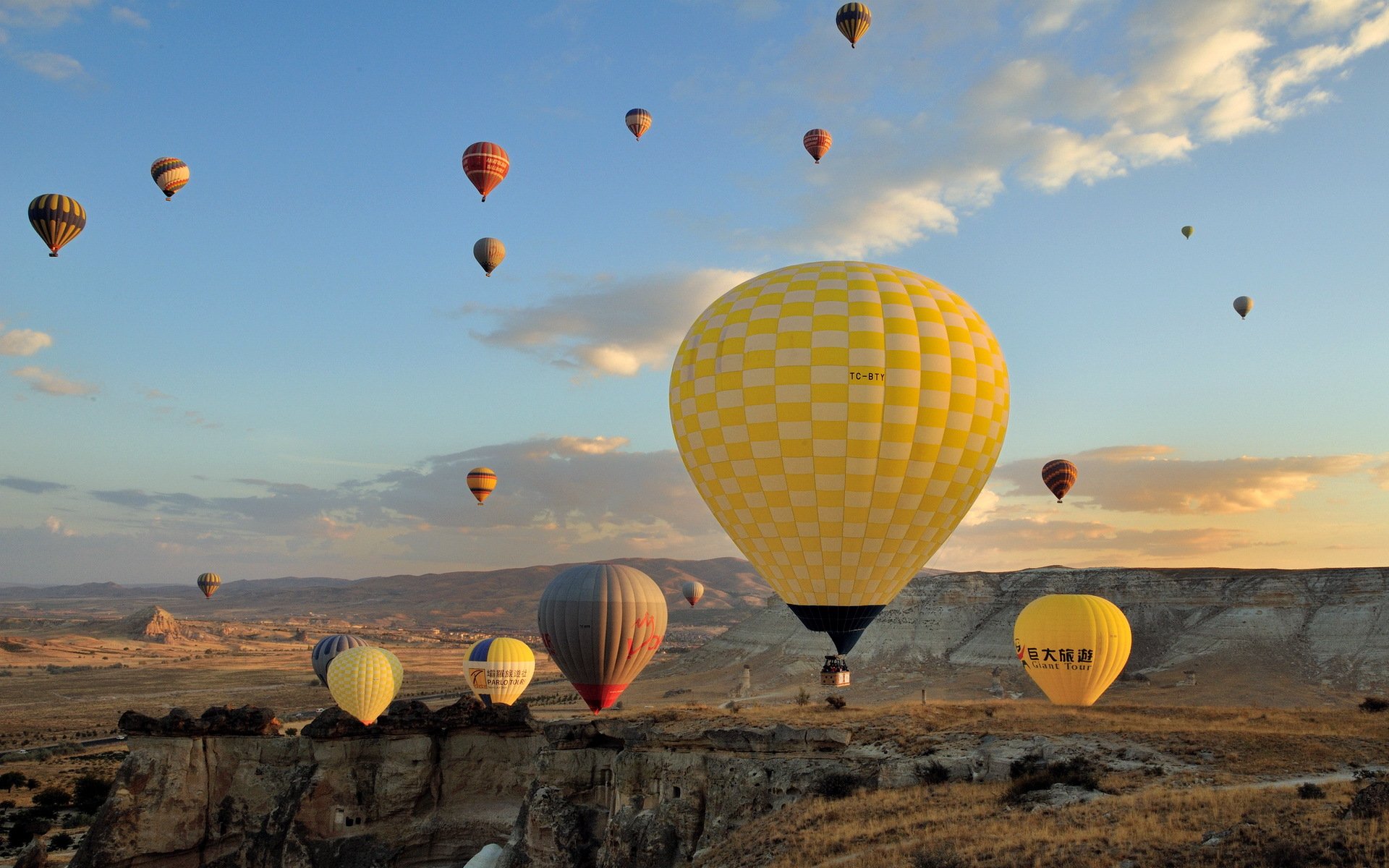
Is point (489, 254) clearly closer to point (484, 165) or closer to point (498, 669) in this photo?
point (484, 165)

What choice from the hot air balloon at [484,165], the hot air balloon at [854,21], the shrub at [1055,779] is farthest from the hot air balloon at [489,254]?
the shrub at [1055,779]

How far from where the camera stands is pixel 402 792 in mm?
37125

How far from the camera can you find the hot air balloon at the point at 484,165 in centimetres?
4403

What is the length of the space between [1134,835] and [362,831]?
29.8 metres

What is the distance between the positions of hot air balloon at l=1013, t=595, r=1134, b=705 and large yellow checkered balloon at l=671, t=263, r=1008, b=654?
463 inches

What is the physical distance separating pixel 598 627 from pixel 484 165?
22.1 meters

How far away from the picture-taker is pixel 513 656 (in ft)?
160

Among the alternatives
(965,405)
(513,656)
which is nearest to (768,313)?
(965,405)

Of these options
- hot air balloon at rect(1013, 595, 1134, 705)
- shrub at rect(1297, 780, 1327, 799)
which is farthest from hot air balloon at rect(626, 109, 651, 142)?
shrub at rect(1297, 780, 1327, 799)

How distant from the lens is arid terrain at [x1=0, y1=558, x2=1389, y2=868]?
17875 millimetres

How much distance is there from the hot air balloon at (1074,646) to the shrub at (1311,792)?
16580 millimetres

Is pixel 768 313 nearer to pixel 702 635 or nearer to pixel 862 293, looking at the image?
pixel 862 293

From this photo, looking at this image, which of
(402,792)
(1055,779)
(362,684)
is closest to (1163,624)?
(1055,779)

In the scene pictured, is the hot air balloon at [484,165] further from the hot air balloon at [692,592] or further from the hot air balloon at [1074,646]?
the hot air balloon at [692,592]
